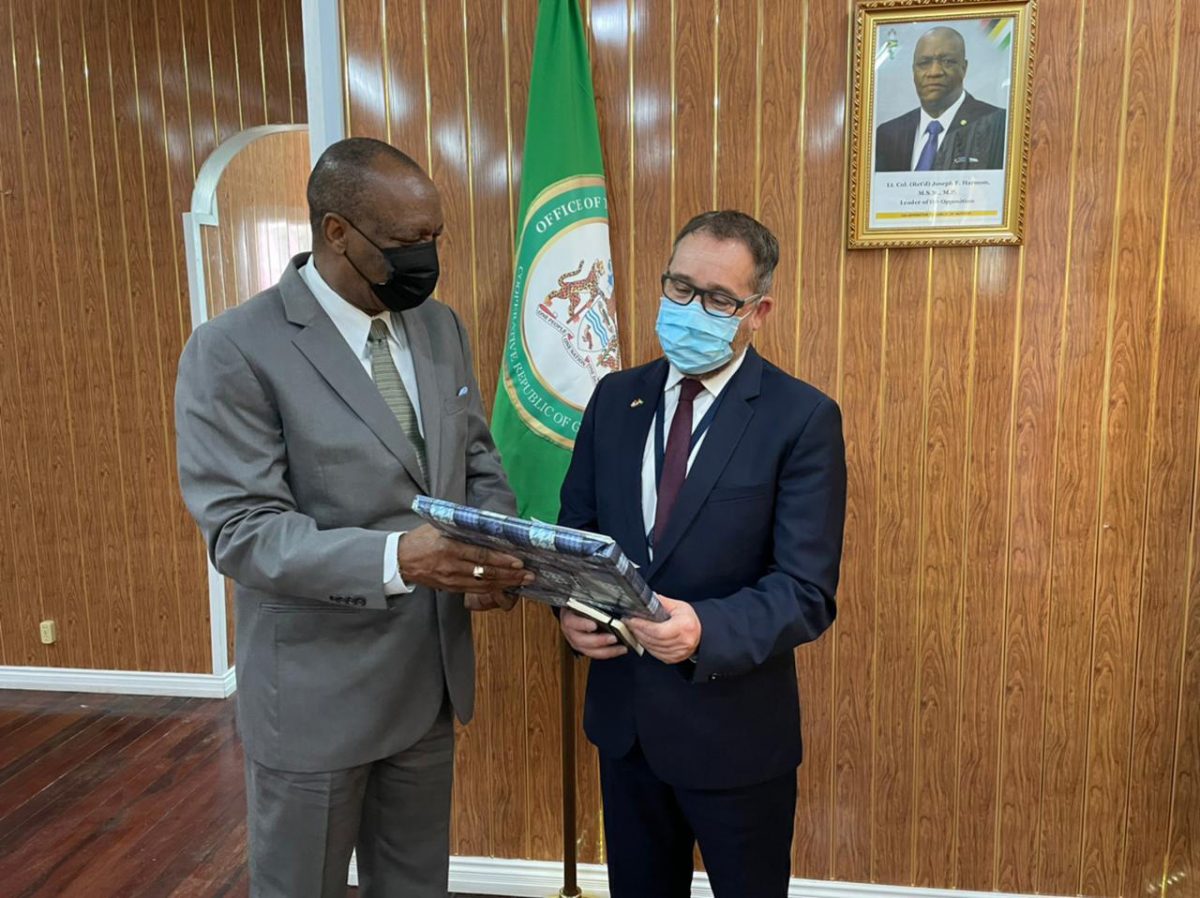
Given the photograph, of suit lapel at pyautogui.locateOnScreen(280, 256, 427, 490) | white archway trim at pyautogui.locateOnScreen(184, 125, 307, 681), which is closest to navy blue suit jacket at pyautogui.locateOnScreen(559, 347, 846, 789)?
suit lapel at pyautogui.locateOnScreen(280, 256, 427, 490)

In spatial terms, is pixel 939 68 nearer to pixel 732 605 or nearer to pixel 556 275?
pixel 556 275

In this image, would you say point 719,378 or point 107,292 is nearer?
point 719,378

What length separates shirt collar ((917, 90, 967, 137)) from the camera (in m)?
2.05

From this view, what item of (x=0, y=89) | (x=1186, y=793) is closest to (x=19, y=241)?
(x=0, y=89)

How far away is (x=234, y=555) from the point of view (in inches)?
54.7

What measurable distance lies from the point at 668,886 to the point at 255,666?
867 millimetres

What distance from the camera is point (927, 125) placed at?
6.79 ft

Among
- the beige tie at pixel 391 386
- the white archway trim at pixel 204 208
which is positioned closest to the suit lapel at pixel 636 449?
the beige tie at pixel 391 386

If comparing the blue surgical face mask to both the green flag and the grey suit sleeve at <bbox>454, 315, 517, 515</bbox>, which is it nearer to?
the grey suit sleeve at <bbox>454, 315, 517, 515</bbox>

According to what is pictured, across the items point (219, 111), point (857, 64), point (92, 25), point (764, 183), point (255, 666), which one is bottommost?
point (255, 666)

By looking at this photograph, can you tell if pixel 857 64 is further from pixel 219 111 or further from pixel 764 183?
pixel 219 111

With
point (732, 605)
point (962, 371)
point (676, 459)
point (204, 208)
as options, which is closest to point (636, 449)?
point (676, 459)

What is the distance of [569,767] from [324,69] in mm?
1876

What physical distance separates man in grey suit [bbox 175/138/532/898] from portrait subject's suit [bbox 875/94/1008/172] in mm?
1158
